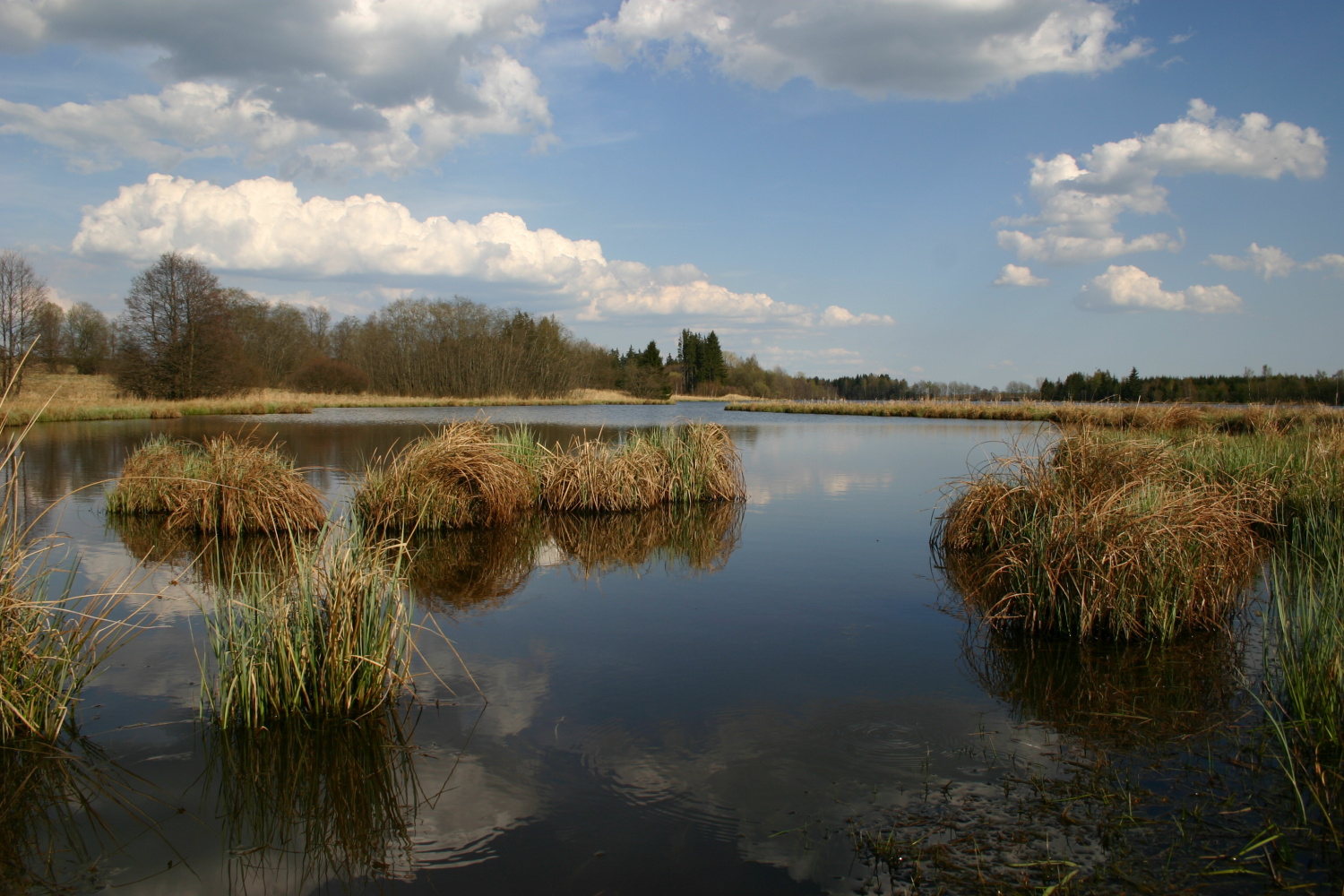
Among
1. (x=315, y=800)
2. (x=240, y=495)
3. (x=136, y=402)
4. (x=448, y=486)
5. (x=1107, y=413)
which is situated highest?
(x=1107, y=413)

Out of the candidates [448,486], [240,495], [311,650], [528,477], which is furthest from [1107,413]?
[240,495]

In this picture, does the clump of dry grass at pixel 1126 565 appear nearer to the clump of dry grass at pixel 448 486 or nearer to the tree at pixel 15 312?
the clump of dry grass at pixel 448 486

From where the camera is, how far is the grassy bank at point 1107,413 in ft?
40.7

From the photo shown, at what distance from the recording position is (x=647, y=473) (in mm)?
13164

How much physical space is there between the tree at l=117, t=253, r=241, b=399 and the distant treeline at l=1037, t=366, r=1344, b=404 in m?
39.6

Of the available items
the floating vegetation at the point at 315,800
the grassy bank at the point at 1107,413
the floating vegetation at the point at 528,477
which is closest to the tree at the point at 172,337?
the floating vegetation at the point at 528,477

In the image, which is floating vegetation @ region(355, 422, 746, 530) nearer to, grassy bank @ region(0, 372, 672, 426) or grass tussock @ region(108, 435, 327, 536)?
grass tussock @ region(108, 435, 327, 536)

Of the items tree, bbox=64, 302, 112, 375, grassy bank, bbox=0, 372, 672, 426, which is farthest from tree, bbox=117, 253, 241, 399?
tree, bbox=64, 302, 112, 375

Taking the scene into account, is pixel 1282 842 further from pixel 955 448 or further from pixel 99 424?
pixel 99 424

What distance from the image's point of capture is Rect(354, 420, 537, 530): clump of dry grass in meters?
10.5

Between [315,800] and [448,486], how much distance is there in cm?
747

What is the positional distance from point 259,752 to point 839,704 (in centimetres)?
351

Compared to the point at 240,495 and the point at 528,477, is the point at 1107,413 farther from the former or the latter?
the point at 240,495

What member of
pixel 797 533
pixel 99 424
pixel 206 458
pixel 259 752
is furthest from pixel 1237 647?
pixel 99 424
